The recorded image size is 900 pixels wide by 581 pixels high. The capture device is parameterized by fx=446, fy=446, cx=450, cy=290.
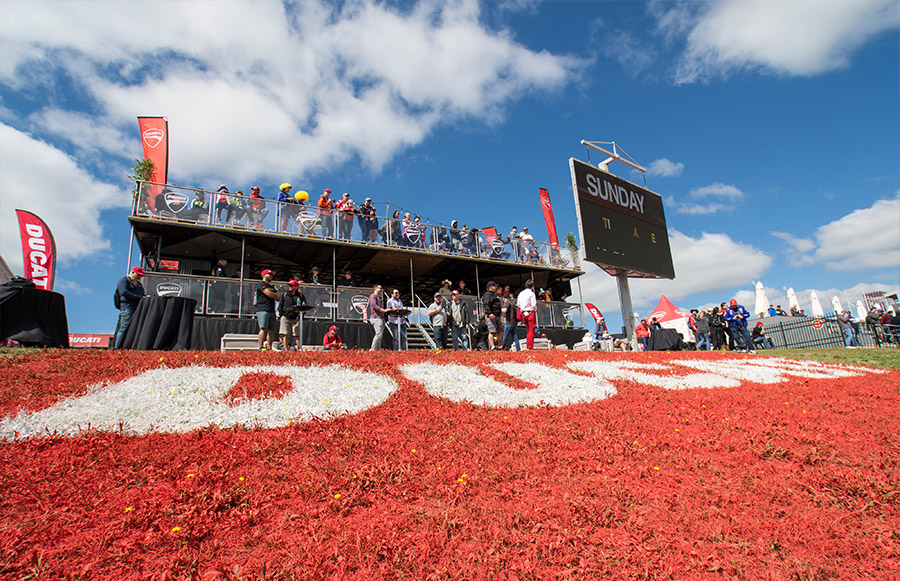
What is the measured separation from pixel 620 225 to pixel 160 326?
1491cm

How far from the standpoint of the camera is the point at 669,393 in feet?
23.4

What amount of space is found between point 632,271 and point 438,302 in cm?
828

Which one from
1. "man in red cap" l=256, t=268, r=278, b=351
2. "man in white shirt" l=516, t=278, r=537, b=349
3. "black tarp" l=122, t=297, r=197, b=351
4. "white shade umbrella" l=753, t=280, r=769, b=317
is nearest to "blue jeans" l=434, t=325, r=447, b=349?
"man in white shirt" l=516, t=278, r=537, b=349

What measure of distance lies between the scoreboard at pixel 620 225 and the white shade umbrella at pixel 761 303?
21.4m

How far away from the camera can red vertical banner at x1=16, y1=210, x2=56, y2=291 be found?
15.3 m

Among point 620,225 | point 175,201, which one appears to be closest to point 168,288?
point 175,201

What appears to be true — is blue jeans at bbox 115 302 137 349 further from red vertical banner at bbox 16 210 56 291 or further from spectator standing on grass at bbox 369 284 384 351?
red vertical banner at bbox 16 210 56 291

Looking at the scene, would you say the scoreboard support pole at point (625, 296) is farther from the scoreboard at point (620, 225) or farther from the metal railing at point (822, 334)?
the metal railing at point (822, 334)

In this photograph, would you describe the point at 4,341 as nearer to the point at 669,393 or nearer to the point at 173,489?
the point at 173,489

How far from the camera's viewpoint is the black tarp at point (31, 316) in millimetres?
7785

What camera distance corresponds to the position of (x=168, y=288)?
13031 millimetres

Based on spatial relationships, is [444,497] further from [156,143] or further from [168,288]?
[156,143]

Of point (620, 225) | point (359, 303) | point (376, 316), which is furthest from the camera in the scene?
point (620, 225)

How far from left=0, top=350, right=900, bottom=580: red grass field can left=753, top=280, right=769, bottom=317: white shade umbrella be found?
1365 inches
